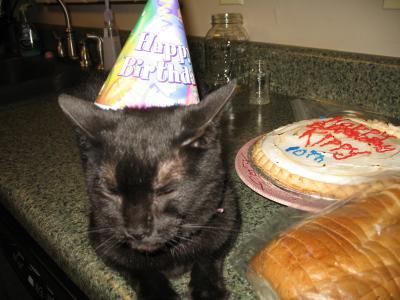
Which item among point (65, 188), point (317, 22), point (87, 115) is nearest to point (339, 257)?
point (87, 115)

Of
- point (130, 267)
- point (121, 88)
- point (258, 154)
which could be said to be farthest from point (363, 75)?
point (130, 267)

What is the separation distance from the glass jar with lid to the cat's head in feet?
2.29

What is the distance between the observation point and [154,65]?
0.63 metres

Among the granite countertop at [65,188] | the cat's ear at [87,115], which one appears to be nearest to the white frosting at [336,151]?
the granite countertop at [65,188]

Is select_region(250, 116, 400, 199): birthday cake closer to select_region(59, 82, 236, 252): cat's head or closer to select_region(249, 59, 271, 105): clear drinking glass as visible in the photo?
select_region(59, 82, 236, 252): cat's head

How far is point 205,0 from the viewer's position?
4.51 ft

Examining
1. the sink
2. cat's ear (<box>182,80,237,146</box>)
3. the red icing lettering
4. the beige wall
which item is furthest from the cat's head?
the sink

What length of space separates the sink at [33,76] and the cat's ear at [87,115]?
41.2 inches

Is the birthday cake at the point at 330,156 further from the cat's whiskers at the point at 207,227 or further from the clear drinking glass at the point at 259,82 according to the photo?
the clear drinking glass at the point at 259,82

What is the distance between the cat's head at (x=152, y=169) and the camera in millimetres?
490

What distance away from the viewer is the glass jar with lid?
129cm

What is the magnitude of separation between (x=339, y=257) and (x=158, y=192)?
26 centimetres

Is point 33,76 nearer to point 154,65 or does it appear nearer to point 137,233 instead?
point 154,65

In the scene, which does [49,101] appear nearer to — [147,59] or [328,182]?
[147,59]
